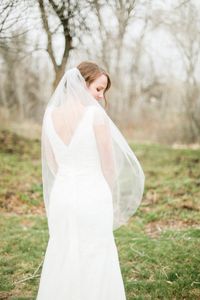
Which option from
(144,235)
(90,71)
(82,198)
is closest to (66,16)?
(90,71)

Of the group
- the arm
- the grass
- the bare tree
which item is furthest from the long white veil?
the bare tree

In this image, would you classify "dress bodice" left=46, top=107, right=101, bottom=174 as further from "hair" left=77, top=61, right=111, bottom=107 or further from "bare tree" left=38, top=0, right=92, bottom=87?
"bare tree" left=38, top=0, right=92, bottom=87

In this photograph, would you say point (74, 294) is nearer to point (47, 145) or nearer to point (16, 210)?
point (47, 145)

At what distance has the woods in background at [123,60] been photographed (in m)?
5.31

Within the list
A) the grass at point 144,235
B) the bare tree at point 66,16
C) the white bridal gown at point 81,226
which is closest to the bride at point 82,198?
the white bridal gown at point 81,226

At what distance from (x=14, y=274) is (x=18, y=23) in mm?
2998

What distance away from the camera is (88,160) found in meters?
3.23

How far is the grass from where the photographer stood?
4.52 m

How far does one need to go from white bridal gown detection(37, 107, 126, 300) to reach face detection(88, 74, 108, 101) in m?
0.27

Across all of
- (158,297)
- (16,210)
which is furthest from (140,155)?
(158,297)

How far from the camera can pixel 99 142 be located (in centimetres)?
320

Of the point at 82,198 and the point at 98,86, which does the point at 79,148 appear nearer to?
the point at 82,198

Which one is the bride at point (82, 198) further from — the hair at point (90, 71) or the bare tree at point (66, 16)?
the bare tree at point (66, 16)

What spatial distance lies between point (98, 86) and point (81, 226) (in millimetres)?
1115
